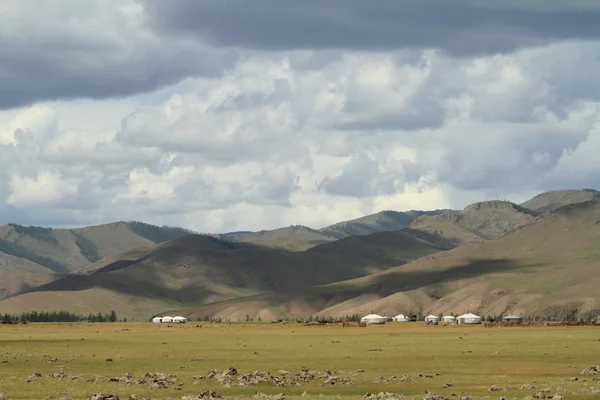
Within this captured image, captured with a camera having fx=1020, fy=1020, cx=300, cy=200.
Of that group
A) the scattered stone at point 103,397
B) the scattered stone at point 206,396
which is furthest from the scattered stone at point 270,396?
the scattered stone at point 103,397

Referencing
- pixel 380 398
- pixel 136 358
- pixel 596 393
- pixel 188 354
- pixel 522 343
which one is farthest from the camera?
pixel 522 343

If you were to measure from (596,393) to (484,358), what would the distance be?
3108 cm

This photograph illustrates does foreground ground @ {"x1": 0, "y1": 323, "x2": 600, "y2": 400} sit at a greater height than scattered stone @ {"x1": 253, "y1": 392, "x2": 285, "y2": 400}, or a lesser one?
greater

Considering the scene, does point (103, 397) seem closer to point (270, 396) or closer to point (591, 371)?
point (270, 396)

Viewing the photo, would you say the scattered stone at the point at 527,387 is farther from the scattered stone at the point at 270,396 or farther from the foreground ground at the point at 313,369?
the scattered stone at the point at 270,396

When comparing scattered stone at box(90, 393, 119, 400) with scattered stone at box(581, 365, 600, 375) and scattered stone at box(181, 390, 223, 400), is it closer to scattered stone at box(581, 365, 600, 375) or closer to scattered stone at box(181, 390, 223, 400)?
scattered stone at box(181, 390, 223, 400)

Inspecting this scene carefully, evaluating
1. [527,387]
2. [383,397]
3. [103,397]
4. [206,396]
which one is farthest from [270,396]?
[527,387]

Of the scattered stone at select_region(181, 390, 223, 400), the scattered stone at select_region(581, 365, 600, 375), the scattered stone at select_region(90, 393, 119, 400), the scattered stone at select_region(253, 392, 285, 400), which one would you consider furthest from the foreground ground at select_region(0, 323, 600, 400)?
the scattered stone at select_region(90, 393, 119, 400)

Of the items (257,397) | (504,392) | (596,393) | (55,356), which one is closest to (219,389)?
(257,397)

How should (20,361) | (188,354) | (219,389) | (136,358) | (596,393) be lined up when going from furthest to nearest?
(188,354) → (136,358) → (20,361) → (219,389) → (596,393)

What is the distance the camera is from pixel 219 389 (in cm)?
5841

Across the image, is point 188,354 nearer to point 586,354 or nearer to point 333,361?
point 333,361

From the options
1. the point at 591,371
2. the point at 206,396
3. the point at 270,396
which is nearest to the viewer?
the point at 206,396

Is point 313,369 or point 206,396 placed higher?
point 313,369
